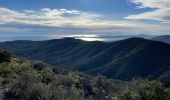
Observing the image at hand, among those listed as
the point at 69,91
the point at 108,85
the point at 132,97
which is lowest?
the point at 108,85

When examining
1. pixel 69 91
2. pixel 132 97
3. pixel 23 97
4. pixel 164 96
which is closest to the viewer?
pixel 23 97

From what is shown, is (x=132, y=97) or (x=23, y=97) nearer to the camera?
(x=23, y=97)

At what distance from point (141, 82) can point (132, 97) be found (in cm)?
787

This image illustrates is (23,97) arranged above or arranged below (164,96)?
above

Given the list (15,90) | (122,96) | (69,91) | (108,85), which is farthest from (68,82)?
(108,85)

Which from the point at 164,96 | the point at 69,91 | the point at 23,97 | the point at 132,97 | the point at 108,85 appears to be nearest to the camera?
the point at 23,97

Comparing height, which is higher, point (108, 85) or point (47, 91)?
point (47, 91)

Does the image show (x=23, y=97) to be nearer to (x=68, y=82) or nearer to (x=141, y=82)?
(x=68, y=82)

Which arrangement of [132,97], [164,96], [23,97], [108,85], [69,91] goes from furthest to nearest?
[108,85] < [164,96] < [132,97] < [69,91] < [23,97]

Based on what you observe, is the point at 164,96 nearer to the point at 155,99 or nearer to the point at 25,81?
the point at 155,99

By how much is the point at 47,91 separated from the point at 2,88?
24.0 feet

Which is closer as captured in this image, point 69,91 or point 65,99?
point 65,99

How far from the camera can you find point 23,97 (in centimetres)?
3359

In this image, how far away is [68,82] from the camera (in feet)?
165
